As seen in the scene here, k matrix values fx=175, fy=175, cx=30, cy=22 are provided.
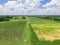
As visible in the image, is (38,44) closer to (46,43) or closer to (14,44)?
(46,43)

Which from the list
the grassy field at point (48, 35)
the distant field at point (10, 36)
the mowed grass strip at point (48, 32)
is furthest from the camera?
the distant field at point (10, 36)

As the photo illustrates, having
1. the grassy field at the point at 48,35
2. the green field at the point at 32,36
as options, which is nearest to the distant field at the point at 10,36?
the green field at the point at 32,36

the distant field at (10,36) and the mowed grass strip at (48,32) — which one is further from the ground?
the mowed grass strip at (48,32)

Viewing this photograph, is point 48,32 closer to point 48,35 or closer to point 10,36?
point 48,35

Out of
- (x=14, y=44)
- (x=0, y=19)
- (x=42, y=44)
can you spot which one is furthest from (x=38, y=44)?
(x=0, y=19)

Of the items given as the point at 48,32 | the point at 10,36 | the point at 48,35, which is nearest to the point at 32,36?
the point at 48,35

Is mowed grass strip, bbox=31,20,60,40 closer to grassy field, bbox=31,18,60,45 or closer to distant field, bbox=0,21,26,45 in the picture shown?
grassy field, bbox=31,18,60,45

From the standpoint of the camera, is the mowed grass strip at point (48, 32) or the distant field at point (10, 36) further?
the distant field at point (10, 36)

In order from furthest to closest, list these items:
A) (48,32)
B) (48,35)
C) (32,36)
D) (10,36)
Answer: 1. (10,36)
2. (48,32)
3. (48,35)
4. (32,36)

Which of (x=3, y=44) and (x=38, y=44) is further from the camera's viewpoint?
(x=3, y=44)

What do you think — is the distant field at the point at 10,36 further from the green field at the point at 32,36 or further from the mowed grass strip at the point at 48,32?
the mowed grass strip at the point at 48,32

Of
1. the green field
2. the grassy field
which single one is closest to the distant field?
the green field
